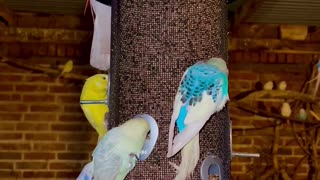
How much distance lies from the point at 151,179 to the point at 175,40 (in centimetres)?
23

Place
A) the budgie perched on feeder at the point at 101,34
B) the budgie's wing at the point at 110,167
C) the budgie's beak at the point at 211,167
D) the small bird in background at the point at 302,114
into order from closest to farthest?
the budgie's wing at the point at 110,167
the budgie's beak at the point at 211,167
the budgie perched on feeder at the point at 101,34
the small bird in background at the point at 302,114

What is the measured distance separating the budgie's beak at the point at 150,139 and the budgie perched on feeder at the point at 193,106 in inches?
1.4

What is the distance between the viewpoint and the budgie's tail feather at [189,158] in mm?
899

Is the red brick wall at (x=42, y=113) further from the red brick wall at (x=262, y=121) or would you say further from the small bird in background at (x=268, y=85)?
the small bird in background at (x=268, y=85)

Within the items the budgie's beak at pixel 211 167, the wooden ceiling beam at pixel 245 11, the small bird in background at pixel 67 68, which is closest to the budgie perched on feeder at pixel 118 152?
the budgie's beak at pixel 211 167

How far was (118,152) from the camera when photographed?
0.85 metres

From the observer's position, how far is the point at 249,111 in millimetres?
3258

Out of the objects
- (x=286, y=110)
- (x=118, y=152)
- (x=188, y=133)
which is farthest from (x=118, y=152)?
(x=286, y=110)

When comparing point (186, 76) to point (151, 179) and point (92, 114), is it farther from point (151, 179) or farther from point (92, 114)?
point (92, 114)

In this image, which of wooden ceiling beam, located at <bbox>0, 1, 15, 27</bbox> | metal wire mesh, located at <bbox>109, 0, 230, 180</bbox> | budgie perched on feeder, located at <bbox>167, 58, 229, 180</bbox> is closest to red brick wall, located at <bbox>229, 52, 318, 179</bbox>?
wooden ceiling beam, located at <bbox>0, 1, 15, 27</bbox>

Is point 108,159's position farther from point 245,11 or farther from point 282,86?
point 282,86

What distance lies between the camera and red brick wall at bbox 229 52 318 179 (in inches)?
128

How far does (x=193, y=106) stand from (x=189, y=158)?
8 cm

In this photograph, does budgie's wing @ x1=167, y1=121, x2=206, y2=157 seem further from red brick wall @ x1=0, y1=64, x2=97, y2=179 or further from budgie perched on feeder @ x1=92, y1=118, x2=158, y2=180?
red brick wall @ x1=0, y1=64, x2=97, y2=179
